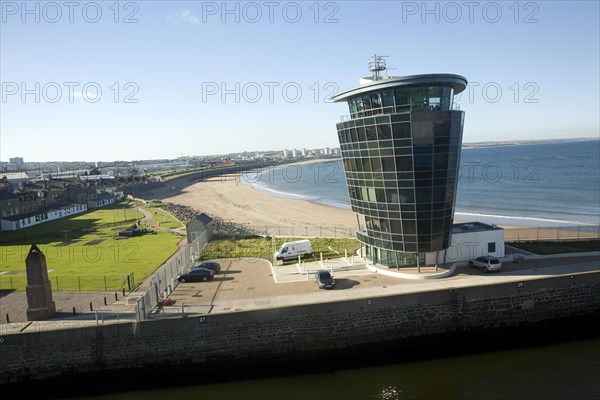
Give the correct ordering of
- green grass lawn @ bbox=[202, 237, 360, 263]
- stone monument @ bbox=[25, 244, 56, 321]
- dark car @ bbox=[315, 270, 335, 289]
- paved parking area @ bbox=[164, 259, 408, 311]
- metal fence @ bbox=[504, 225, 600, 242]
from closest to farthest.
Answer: stone monument @ bbox=[25, 244, 56, 321]
paved parking area @ bbox=[164, 259, 408, 311]
dark car @ bbox=[315, 270, 335, 289]
green grass lawn @ bbox=[202, 237, 360, 263]
metal fence @ bbox=[504, 225, 600, 242]

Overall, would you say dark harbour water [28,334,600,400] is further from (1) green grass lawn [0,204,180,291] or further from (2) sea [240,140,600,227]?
(2) sea [240,140,600,227]

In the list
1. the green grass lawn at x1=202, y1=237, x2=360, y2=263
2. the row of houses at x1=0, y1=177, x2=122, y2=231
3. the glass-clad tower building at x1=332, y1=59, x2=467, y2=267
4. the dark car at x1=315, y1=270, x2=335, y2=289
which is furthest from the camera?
the row of houses at x1=0, y1=177, x2=122, y2=231

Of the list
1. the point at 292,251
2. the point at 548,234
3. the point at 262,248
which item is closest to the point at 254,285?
the point at 292,251

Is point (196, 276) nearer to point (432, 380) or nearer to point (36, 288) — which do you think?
point (36, 288)

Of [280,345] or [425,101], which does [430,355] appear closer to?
[280,345]

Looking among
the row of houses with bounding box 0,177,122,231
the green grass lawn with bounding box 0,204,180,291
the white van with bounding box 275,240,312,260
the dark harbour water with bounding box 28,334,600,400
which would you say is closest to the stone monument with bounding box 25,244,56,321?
the dark harbour water with bounding box 28,334,600,400

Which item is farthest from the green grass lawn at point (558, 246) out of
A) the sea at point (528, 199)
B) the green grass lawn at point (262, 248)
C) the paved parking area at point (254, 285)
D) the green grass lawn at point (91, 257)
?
the green grass lawn at point (91, 257)
